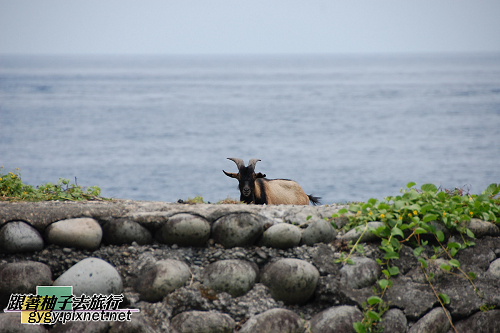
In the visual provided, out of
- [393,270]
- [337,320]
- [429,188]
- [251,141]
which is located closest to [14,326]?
[337,320]

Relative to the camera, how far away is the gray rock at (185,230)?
555 centimetres

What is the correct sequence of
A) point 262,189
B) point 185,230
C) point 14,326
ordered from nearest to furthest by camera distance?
1. point 14,326
2. point 185,230
3. point 262,189

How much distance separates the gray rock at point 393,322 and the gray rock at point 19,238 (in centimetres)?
390

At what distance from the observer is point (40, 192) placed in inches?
269

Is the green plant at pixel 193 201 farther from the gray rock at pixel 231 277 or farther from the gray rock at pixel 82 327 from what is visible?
the gray rock at pixel 82 327

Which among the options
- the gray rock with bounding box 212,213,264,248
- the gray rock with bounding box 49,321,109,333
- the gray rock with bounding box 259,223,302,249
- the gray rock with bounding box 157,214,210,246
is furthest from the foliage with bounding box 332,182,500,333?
the gray rock with bounding box 49,321,109,333

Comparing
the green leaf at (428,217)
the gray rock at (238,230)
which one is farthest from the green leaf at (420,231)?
the gray rock at (238,230)

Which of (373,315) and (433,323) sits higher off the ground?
(373,315)

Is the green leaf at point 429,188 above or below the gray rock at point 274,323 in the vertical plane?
above

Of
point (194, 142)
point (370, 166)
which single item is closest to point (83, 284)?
point (370, 166)

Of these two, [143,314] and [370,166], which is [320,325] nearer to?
[143,314]

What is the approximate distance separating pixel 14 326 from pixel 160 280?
1.53 meters

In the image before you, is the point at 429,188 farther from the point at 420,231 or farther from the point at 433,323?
the point at 433,323

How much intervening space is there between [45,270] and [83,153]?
112 ft
